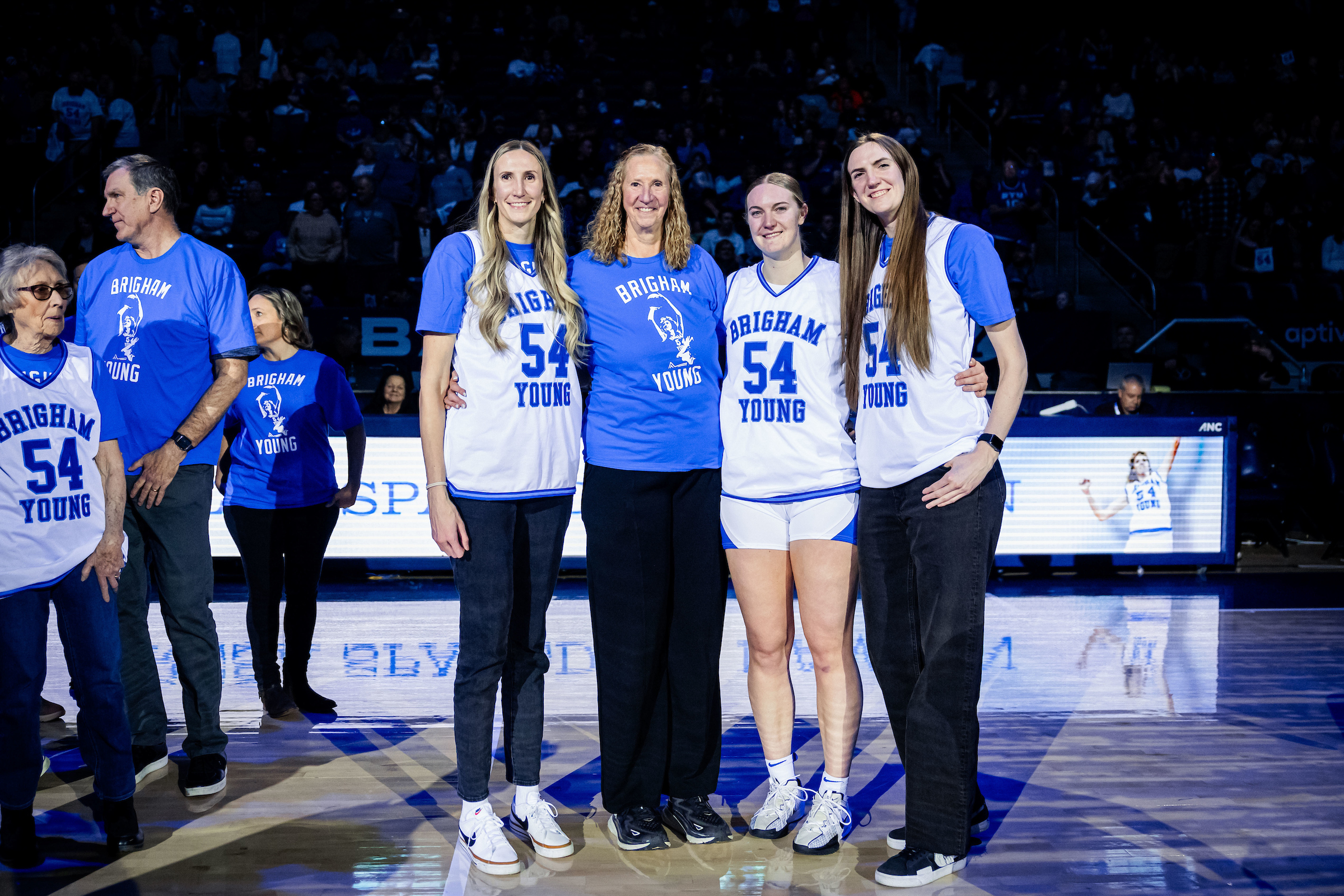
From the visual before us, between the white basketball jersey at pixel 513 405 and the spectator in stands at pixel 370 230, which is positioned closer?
the white basketball jersey at pixel 513 405

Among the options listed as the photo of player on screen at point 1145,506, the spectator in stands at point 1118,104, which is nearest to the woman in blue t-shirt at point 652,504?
the photo of player on screen at point 1145,506

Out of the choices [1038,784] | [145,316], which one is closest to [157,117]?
[145,316]

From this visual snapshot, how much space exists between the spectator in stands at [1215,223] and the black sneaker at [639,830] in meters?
11.8

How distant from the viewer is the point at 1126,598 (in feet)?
23.1

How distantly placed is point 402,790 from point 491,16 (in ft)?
48.3

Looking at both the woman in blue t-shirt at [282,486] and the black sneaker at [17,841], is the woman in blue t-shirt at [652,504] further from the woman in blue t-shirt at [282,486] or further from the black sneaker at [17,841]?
the woman in blue t-shirt at [282,486]

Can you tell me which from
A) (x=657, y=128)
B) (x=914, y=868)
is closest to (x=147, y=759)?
(x=914, y=868)

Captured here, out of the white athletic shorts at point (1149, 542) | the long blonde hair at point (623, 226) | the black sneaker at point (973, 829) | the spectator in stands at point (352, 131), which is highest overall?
the spectator in stands at point (352, 131)

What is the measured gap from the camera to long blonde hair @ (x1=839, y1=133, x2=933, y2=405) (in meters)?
2.90

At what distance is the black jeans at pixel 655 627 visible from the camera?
10.0ft

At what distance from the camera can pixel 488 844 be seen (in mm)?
2908

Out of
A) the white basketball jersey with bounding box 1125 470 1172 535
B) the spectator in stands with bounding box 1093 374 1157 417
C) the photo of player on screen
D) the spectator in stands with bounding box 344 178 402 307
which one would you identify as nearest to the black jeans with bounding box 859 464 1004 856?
the photo of player on screen

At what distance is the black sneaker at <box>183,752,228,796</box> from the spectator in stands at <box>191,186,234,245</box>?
9.15 m

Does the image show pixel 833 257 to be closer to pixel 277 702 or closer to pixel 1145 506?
pixel 1145 506
